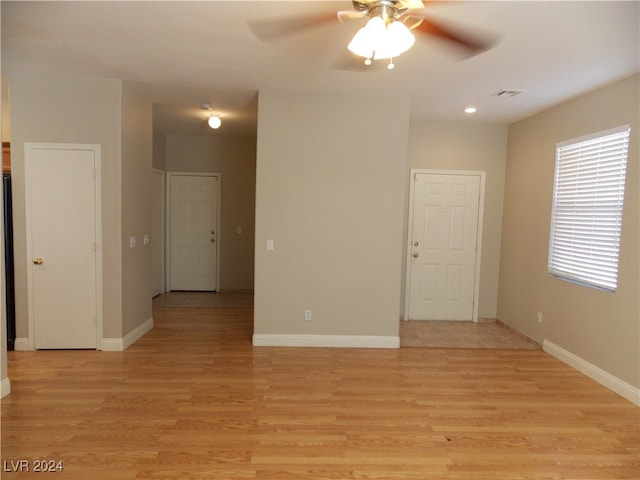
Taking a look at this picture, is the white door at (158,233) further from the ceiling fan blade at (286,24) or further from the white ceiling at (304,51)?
the ceiling fan blade at (286,24)

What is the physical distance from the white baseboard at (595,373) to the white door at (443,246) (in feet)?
4.10

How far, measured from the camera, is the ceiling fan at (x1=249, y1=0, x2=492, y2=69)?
180 cm

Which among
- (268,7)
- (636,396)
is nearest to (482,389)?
(636,396)

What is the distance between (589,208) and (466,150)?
1.79 metres

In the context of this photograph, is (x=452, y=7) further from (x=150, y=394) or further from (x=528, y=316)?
(x=528, y=316)

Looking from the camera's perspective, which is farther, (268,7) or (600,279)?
(600,279)

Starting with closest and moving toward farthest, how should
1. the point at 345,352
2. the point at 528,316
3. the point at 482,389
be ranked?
the point at 482,389
the point at 345,352
the point at 528,316

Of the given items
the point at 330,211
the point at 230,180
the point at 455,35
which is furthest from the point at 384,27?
the point at 230,180

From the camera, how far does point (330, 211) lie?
3.89 meters

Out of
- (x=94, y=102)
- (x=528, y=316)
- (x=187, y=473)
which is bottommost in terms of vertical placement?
(x=187, y=473)

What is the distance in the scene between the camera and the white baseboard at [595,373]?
2934 millimetres

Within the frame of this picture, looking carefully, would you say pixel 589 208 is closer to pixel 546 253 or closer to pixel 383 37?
pixel 546 253

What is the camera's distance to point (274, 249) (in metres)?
3.89

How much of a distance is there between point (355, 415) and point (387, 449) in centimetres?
40
